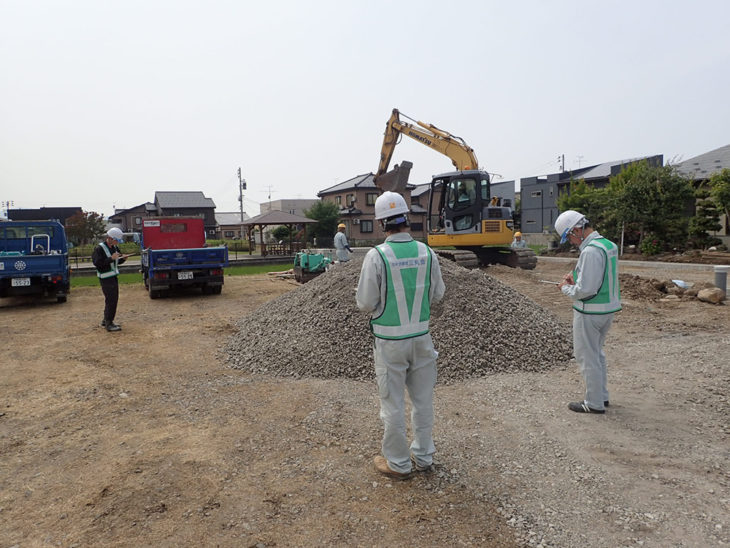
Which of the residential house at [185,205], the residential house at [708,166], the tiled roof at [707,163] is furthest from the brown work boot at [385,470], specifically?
the residential house at [185,205]

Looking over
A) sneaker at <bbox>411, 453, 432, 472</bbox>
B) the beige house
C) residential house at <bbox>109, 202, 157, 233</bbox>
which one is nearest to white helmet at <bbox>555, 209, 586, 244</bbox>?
sneaker at <bbox>411, 453, 432, 472</bbox>

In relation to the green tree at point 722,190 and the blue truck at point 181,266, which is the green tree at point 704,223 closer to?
the green tree at point 722,190

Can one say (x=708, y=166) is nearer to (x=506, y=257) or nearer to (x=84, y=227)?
(x=506, y=257)

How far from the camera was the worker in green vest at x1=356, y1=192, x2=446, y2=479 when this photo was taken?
3076 millimetres

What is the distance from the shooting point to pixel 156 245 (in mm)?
13633

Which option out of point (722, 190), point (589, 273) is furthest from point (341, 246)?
point (722, 190)

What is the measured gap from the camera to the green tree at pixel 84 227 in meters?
35.8

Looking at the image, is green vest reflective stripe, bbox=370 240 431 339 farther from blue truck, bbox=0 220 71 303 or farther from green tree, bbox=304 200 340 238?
green tree, bbox=304 200 340 238

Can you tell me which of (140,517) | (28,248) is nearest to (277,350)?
(140,517)

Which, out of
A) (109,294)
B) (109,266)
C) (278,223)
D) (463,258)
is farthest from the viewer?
(278,223)

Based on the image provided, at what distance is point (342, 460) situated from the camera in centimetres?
337

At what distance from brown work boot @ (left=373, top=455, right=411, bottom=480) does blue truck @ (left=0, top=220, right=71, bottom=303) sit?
1060 cm

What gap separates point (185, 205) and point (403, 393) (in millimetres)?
45422

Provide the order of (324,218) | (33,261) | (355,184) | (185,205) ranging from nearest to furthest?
(33,261) → (324,218) → (355,184) → (185,205)
